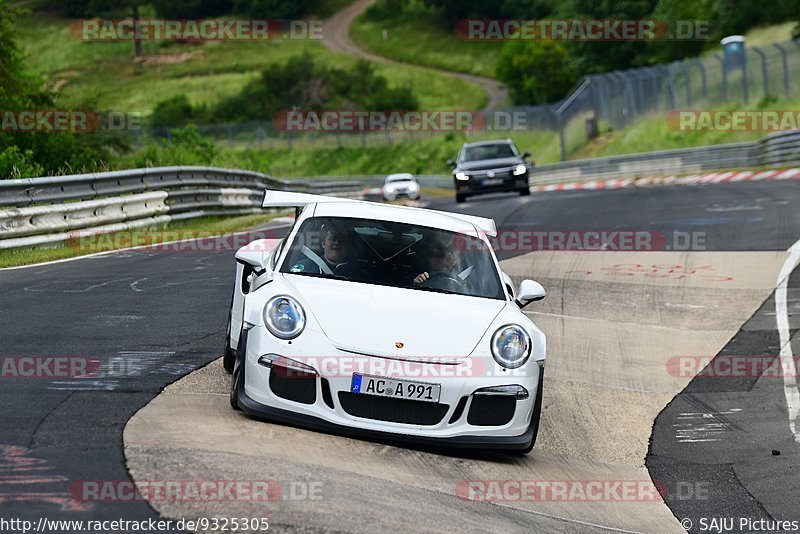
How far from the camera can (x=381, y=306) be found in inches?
295

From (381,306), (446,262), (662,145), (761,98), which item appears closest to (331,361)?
(381,306)

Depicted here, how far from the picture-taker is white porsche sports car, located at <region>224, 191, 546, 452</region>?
7.02 meters

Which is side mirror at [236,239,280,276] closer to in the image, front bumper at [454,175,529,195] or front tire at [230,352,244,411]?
front tire at [230,352,244,411]

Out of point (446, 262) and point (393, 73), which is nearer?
point (446, 262)

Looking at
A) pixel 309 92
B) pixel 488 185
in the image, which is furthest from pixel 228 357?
pixel 309 92

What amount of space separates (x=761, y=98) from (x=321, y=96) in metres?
63.7

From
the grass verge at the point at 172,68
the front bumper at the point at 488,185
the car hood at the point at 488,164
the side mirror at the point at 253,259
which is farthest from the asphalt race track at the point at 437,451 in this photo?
the grass verge at the point at 172,68

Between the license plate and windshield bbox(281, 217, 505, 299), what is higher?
windshield bbox(281, 217, 505, 299)

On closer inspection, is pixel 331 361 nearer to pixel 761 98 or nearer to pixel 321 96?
pixel 761 98

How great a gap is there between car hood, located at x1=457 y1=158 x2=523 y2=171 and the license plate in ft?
83.0

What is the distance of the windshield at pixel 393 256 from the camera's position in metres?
8.10

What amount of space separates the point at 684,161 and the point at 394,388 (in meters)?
39.8

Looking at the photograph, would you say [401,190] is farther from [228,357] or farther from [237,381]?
[237,381]

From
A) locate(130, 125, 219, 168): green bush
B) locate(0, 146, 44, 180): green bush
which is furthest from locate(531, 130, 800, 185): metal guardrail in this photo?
locate(0, 146, 44, 180): green bush
